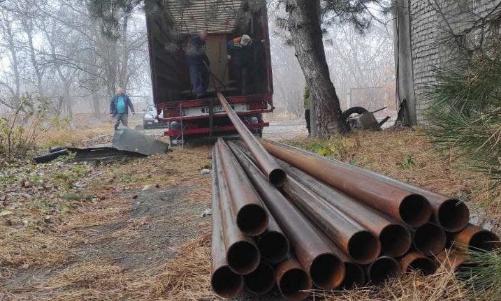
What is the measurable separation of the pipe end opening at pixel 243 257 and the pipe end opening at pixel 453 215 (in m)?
0.91

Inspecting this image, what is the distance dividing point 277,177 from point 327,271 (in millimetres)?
1116

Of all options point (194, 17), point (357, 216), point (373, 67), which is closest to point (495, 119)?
point (357, 216)

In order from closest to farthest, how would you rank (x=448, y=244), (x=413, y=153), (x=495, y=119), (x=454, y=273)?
(x=495, y=119)
(x=454, y=273)
(x=448, y=244)
(x=413, y=153)

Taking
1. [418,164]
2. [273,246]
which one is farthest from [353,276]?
[418,164]

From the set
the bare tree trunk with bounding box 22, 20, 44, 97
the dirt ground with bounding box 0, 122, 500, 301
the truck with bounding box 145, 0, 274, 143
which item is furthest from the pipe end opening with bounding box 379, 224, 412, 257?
the bare tree trunk with bounding box 22, 20, 44, 97

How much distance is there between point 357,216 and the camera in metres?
2.66

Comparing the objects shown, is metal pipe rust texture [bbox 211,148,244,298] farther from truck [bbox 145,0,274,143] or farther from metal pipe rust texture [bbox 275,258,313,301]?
truck [bbox 145,0,274,143]

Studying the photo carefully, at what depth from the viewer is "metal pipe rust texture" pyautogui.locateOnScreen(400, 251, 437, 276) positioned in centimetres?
252

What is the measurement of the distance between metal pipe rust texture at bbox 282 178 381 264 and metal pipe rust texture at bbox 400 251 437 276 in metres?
0.17

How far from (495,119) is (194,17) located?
10230mm

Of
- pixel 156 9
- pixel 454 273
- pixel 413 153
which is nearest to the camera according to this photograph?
pixel 454 273

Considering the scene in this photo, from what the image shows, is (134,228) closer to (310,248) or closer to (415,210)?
(310,248)

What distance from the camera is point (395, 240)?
255 cm

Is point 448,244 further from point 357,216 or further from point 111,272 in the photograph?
point 111,272
